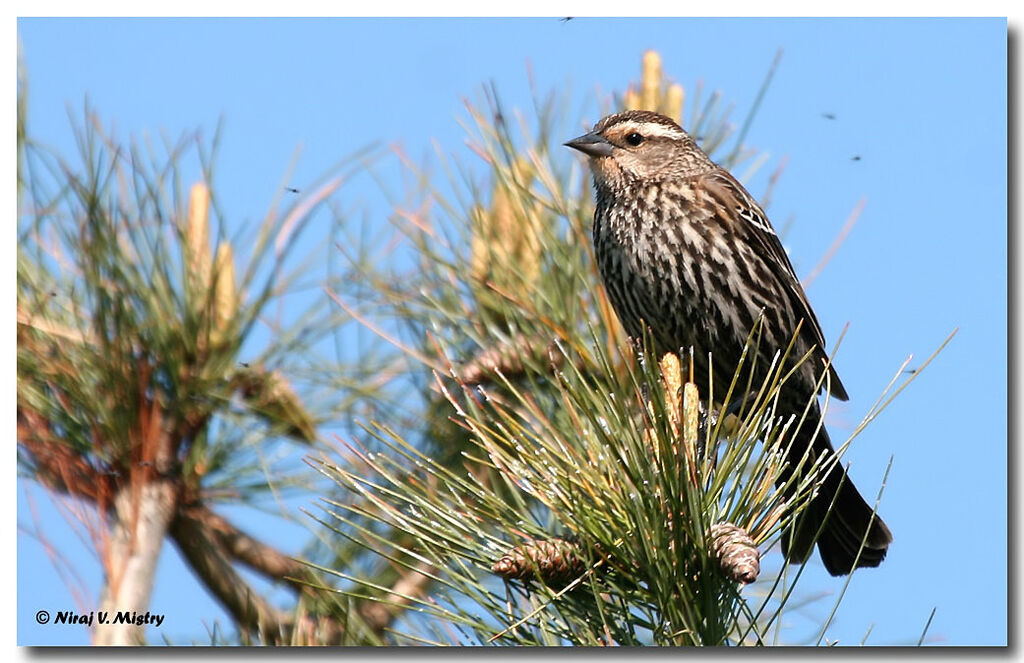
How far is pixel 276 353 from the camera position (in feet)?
6.64

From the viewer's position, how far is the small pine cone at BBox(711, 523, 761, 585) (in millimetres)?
1261

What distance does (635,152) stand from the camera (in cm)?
234

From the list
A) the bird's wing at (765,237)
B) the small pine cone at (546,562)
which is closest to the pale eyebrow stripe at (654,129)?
the bird's wing at (765,237)

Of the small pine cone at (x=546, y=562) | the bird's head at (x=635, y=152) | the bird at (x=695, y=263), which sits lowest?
the small pine cone at (x=546, y=562)

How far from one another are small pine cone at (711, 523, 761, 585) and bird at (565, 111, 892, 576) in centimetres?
65

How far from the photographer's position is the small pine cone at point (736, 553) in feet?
4.14

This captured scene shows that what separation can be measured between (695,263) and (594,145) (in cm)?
31

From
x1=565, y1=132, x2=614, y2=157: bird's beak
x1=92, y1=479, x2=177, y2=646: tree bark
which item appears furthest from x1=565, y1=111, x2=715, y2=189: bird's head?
x1=92, y1=479, x2=177, y2=646: tree bark

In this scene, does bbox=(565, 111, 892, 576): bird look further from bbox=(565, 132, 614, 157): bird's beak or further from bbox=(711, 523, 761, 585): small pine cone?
bbox=(711, 523, 761, 585): small pine cone

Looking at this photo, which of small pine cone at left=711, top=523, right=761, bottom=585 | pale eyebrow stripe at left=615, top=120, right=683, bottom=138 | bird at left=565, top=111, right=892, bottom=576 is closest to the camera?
small pine cone at left=711, top=523, right=761, bottom=585

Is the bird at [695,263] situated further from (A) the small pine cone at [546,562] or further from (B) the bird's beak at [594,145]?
(A) the small pine cone at [546,562]

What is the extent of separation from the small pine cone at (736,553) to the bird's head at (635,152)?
1074mm

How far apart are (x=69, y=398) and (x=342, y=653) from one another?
606mm

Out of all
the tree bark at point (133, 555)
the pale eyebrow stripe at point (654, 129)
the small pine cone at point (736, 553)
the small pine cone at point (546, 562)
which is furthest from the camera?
the pale eyebrow stripe at point (654, 129)
